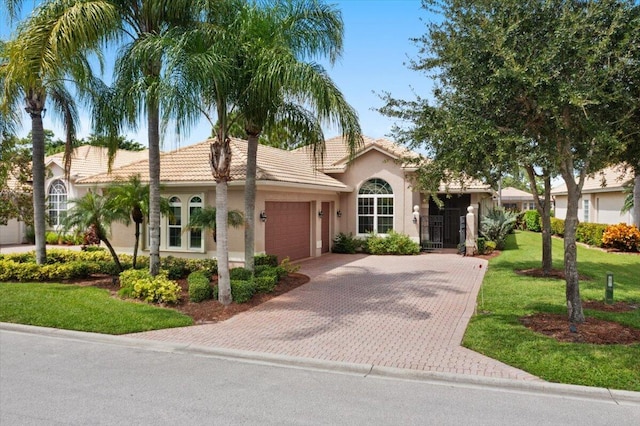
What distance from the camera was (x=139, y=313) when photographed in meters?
9.42

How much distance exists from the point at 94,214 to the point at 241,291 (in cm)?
509

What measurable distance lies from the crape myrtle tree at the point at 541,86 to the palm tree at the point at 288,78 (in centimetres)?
243

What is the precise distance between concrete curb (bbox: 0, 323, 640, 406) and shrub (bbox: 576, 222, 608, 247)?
19226 millimetres

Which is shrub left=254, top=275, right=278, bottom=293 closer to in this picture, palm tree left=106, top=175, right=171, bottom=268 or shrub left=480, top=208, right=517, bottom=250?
palm tree left=106, top=175, right=171, bottom=268

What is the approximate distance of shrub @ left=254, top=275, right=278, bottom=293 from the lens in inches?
447

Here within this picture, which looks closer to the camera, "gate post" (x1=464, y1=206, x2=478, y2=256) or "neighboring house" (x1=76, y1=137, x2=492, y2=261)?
"neighboring house" (x1=76, y1=137, x2=492, y2=261)

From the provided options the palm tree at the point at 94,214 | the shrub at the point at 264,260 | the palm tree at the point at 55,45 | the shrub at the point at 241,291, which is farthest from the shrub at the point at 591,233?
the palm tree at the point at 55,45

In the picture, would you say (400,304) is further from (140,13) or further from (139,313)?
(140,13)

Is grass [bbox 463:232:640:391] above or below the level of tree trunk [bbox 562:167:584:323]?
below

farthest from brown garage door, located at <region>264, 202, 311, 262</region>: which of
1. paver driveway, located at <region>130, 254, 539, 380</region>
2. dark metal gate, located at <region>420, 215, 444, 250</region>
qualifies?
dark metal gate, located at <region>420, 215, 444, 250</region>

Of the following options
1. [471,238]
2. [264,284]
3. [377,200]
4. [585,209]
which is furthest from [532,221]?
[264,284]

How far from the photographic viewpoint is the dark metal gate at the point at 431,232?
21766 millimetres

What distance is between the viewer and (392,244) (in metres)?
20.4

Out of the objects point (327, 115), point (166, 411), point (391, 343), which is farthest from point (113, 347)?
point (327, 115)
